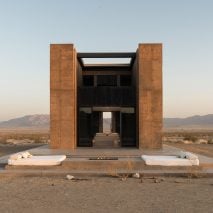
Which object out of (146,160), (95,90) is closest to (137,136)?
(95,90)

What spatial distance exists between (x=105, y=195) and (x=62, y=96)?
46.0 ft

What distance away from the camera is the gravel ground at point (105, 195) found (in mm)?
10046

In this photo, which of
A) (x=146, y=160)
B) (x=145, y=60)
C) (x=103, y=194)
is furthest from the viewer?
(x=145, y=60)

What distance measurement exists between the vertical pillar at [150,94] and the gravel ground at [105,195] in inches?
400

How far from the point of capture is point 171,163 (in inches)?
645

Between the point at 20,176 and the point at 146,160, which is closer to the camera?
the point at 20,176

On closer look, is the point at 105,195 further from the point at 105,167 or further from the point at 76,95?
the point at 76,95

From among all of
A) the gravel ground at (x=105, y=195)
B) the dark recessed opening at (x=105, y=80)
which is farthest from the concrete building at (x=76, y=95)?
the gravel ground at (x=105, y=195)

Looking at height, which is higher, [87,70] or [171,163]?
[87,70]

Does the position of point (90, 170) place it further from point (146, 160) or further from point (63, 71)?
point (63, 71)

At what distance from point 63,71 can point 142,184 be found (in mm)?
13020

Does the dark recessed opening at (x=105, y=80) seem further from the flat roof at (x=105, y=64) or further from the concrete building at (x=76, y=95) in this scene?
the concrete building at (x=76, y=95)

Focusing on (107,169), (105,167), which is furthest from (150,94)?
(107,169)

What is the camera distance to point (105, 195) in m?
11.7
